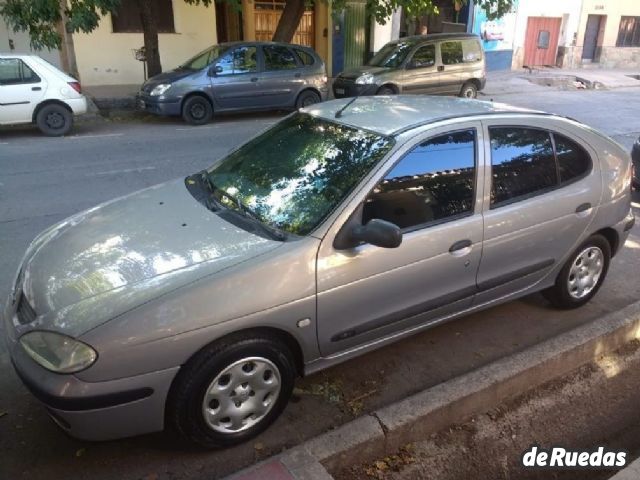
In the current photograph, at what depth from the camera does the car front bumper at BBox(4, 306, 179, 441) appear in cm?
237

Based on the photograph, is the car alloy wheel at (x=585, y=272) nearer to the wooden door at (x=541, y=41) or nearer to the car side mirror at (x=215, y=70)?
the car side mirror at (x=215, y=70)

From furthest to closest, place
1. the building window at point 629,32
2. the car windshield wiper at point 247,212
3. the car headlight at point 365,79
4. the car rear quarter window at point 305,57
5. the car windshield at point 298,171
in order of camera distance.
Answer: the building window at point 629,32, the car headlight at point 365,79, the car rear quarter window at point 305,57, the car windshield at point 298,171, the car windshield wiper at point 247,212

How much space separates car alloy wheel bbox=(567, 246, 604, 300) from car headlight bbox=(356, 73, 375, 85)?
9.82 meters

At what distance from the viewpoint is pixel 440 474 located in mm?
2805

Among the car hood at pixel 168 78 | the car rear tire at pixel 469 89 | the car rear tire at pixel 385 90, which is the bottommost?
the car rear tire at pixel 469 89

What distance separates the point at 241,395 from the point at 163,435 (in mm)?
495

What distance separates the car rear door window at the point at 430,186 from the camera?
3.07 meters

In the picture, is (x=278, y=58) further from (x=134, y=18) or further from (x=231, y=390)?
(x=231, y=390)

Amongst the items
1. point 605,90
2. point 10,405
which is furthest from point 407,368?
point 605,90

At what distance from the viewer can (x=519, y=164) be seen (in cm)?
359

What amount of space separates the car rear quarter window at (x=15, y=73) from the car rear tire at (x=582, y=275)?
368 inches

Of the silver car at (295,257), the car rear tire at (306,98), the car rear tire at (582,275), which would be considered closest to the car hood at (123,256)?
the silver car at (295,257)

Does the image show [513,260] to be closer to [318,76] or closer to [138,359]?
[138,359]

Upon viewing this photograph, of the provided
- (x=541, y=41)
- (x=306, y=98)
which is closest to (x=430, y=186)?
(x=306, y=98)
